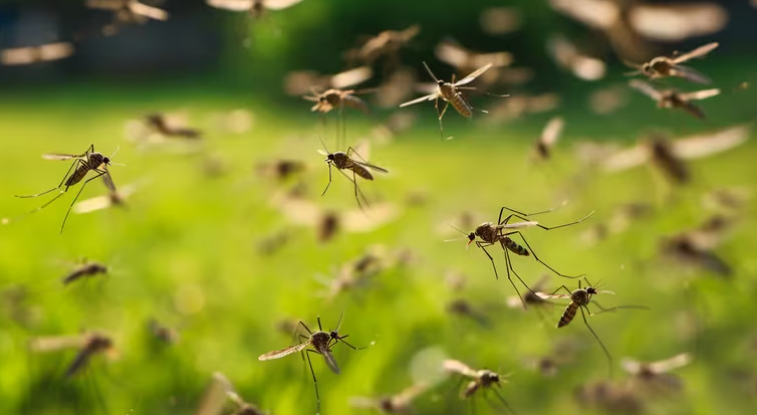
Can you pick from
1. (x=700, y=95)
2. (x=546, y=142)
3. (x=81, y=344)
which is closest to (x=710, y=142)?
(x=546, y=142)

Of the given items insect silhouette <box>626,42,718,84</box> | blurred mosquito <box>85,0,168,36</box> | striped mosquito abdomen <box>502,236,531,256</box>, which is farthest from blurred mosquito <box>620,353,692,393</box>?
blurred mosquito <box>85,0,168,36</box>

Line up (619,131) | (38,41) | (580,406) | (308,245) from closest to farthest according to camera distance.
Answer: (580,406) < (308,245) < (619,131) < (38,41)

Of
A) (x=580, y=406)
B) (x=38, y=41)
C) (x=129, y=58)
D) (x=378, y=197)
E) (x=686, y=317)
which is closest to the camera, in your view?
(x=580, y=406)

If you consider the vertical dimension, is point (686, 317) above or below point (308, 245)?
below

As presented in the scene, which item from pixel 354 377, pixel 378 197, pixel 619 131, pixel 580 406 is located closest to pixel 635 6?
pixel 378 197

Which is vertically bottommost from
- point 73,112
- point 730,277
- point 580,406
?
point 580,406

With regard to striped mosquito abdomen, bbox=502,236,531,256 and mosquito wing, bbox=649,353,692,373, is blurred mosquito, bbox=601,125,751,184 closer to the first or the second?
mosquito wing, bbox=649,353,692,373

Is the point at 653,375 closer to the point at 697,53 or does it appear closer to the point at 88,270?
the point at 697,53

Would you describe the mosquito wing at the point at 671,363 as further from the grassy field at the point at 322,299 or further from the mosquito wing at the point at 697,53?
the mosquito wing at the point at 697,53

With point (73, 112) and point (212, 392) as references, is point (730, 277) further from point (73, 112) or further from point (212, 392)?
point (73, 112)
